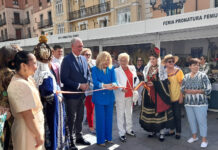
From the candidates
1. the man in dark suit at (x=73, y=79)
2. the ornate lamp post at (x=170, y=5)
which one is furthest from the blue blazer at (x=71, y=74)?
the ornate lamp post at (x=170, y=5)

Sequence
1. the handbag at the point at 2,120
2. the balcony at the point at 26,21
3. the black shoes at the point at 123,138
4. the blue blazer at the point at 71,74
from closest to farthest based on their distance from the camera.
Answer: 1. the handbag at the point at 2,120
2. the blue blazer at the point at 71,74
3. the black shoes at the point at 123,138
4. the balcony at the point at 26,21

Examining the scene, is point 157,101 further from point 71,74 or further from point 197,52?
point 197,52

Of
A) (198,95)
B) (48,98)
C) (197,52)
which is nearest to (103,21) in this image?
(197,52)

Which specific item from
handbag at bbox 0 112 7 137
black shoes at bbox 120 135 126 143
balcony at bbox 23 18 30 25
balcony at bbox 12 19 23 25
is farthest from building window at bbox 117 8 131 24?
balcony at bbox 12 19 23 25

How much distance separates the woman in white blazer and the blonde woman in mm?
287

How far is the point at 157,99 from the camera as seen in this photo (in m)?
3.85

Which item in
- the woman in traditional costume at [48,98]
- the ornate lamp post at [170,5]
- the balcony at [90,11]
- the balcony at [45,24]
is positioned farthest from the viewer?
the balcony at [45,24]

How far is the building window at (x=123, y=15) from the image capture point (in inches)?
704

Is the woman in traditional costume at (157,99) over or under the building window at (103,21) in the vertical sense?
under

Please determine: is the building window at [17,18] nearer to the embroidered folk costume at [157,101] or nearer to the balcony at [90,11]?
the balcony at [90,11]

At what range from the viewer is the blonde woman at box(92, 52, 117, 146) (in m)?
3.65

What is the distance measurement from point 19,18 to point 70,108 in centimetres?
3951

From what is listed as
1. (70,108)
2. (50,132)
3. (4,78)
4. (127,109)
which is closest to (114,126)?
(127,109)

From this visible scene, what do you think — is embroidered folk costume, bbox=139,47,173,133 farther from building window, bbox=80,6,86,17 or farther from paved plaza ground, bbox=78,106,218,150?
building window, bbox=80,6,86,17
